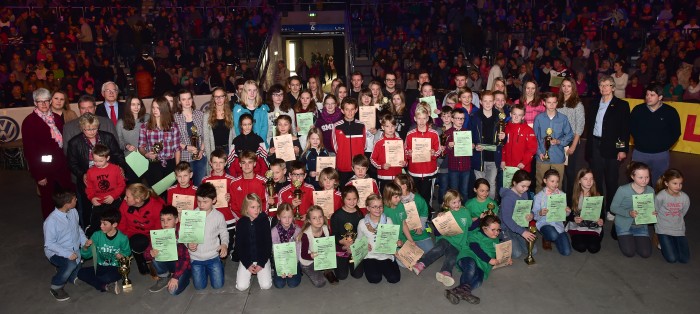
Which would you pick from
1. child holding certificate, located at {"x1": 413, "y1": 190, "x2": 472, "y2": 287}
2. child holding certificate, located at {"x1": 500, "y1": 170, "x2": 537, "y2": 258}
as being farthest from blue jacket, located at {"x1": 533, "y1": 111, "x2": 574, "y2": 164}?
child holding certificate, located at {"x1": 413, "y1": 190, "x2": 472, "y2": 287}

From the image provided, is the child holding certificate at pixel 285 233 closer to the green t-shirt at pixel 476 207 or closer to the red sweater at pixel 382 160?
the red sweater at pixel 382 160

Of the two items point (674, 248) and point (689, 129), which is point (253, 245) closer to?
point (674, 248)

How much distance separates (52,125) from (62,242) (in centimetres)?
193

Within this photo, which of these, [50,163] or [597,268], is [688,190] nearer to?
[597,268]

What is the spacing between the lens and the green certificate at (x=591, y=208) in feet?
23.5

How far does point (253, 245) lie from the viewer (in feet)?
21.1

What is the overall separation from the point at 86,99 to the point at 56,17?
1372 centimetres

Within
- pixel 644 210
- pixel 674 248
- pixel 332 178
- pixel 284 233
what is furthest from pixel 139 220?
pixel 674 248

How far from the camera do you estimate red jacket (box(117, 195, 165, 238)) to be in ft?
22.6

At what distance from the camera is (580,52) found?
16266 millimetres

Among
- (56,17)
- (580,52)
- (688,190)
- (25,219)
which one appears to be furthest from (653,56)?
(56,17)

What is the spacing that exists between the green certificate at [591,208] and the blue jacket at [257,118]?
438 centimetres

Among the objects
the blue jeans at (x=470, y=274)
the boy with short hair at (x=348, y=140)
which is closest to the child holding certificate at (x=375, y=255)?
the blue jeans at (x=470, y=274)

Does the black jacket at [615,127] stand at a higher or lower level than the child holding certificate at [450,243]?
higher
